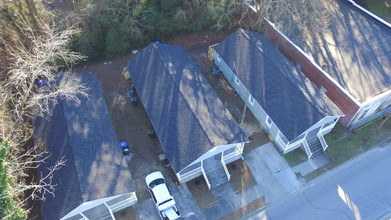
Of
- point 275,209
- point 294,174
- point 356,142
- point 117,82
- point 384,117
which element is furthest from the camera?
point 117,82

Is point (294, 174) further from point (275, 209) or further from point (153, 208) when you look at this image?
point (153, 208)

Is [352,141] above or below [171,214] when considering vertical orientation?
below

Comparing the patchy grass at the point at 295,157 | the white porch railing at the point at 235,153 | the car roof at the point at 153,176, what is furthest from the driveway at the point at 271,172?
the car roof at the point at 153,176

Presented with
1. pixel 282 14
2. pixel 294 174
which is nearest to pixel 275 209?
pixel 294 174

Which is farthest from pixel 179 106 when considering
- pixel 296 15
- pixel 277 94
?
pixel 296 15

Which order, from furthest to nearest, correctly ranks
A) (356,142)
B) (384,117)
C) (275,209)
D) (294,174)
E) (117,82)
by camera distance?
(117,82), (384,117), (356,142), (294,174), (275,209)

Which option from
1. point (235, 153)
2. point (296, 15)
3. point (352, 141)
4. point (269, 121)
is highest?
point (296, 15)

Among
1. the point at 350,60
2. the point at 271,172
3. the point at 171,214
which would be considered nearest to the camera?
the point at 171,214

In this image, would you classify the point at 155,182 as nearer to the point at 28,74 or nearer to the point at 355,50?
the point at 28,74
